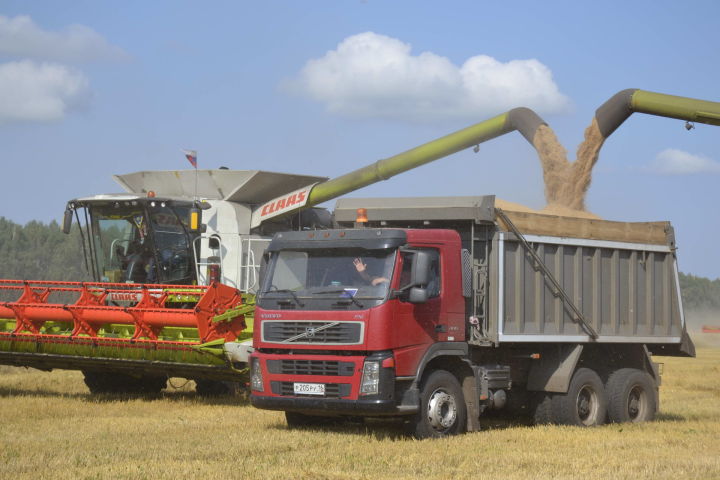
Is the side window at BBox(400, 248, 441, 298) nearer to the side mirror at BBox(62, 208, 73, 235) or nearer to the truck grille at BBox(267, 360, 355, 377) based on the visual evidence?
the truck grille at BBox(267, 360, 355, 377)

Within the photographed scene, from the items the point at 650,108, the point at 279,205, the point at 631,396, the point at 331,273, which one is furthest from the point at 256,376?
the point at 650,108

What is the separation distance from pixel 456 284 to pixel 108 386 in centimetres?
692

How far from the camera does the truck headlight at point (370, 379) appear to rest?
10391 millimetres

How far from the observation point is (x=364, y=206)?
12352mm

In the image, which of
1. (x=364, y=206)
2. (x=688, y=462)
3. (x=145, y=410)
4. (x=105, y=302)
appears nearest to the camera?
(x=688, y=462)

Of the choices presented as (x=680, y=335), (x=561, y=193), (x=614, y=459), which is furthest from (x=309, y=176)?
(x=614, y=459)

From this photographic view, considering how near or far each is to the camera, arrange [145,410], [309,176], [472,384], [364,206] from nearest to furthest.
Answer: [472,384], [364,206], [145,410], [309,176]

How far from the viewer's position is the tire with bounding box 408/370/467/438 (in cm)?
1080

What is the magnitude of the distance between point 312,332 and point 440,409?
160 cm

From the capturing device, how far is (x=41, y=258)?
80250 mm

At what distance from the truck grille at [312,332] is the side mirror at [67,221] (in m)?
6.07

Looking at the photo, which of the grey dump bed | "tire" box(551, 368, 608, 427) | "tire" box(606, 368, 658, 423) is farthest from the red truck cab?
"tire" box(606, 368, 658, 423)

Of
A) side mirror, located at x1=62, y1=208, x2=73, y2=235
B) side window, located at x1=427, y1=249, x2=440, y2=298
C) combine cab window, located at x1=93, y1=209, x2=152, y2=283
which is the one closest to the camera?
side window, located at x1=427, y1=249, x2=440, y2=298

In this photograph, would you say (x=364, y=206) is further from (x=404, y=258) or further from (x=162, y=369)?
(x=162, y=369)
